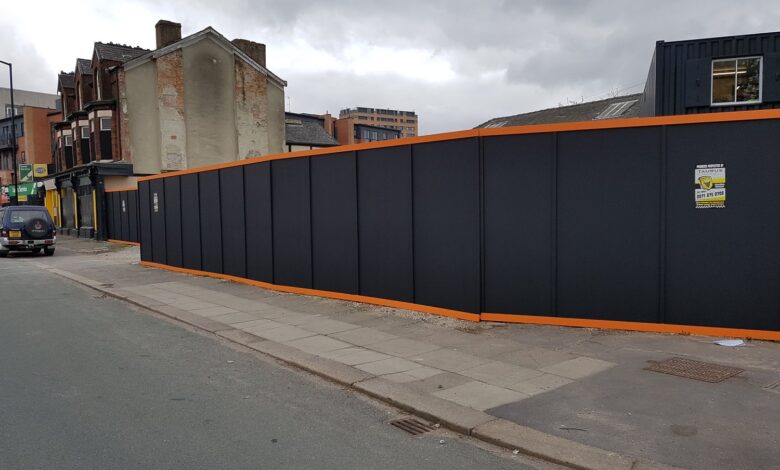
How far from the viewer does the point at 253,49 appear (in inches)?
1407

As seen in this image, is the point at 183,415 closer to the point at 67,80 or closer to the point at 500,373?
the point at 500,373

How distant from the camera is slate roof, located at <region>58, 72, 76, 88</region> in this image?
4009 cm

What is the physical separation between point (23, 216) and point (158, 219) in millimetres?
9410

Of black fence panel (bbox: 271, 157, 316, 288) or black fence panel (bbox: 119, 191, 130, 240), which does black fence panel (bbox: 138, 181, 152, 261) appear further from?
black fence panel (bbox: 119, 191, 130, 240)

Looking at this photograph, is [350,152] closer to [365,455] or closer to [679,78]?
[365,455]

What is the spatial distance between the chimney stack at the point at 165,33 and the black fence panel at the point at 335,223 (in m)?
25.5

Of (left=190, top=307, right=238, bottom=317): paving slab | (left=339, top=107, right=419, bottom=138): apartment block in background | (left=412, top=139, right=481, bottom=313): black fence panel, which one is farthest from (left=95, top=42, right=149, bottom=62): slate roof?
(left=339, top=107, right=419, bottom=138): apartment block in background

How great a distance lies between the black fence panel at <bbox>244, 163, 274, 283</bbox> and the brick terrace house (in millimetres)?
20711

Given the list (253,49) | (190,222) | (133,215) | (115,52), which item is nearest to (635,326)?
(190,222)

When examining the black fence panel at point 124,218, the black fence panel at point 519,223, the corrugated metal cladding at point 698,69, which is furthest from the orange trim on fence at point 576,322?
the black fence panel at point 124,218

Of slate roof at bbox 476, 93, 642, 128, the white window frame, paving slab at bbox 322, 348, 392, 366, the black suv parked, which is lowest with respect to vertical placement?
paving slab at bbox 322, 348, 392, 366

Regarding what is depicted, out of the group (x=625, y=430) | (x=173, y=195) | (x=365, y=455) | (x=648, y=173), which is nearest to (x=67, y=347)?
(x=365, y=455)

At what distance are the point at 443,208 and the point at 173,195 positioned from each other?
1068cm

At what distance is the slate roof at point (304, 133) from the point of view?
152 ft
